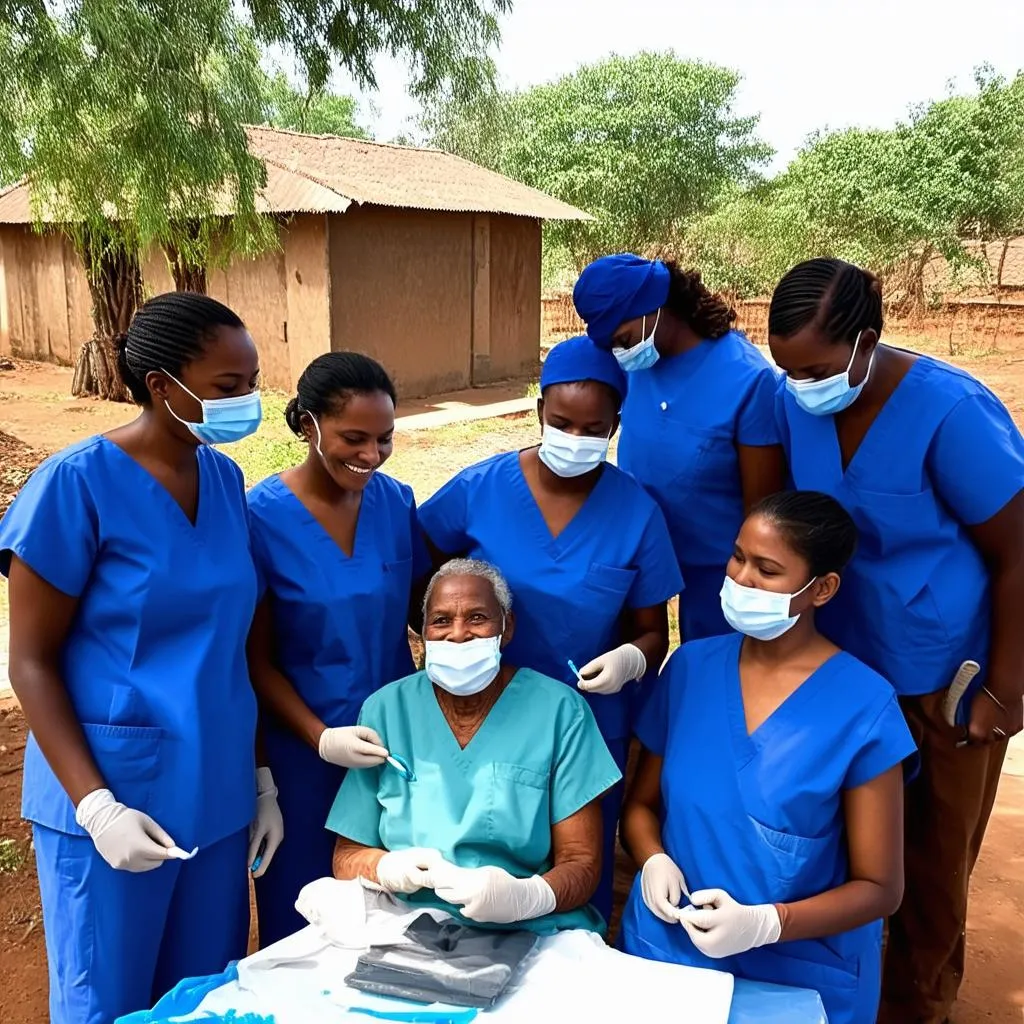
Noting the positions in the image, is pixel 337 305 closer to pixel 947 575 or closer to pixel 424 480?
pixel 424 480

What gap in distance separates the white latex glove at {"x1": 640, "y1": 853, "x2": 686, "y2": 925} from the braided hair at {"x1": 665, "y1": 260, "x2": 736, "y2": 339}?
136 centimetres

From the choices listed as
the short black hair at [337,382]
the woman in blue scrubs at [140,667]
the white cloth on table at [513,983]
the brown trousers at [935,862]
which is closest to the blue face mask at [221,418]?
the woman in blue scrubs at [140,667]

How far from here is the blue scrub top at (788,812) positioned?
174 cm

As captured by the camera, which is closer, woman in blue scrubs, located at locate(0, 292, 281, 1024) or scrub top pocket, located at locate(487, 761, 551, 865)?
woman in blue scrubs, located at locate(0, 292, 281, 1024)

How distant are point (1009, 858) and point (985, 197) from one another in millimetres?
18096

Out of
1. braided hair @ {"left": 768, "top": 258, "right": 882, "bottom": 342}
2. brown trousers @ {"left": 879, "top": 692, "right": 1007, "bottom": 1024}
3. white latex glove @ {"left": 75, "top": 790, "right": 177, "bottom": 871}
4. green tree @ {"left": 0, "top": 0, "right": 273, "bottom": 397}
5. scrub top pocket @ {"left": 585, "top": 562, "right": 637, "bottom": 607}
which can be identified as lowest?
brown trousers @ {"left": 879, "top": 692, "right": 1007, "bottom": 1024}

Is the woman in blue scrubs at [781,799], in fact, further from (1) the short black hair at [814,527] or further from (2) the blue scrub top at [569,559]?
(2) the blue scrub top at [569,559]

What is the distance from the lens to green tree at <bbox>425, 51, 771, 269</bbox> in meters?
23.4

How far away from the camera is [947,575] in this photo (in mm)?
2066

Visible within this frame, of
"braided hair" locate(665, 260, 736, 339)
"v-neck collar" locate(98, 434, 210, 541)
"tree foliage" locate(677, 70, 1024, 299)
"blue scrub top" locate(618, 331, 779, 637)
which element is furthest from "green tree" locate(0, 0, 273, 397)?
"tree foliage" locate(677, 70, 1024, 299)

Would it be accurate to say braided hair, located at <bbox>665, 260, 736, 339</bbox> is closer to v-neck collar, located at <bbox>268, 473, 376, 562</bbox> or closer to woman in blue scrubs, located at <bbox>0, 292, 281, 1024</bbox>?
v-neck collar, located at <bbox>268, 473, 376, 562</bbox>

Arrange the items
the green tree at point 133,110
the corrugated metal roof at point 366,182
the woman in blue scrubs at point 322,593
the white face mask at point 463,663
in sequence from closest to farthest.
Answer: the white face mask at point 463,663 < the woman in blue scrubs at point 322,593 < the green tree at point 133,110 < the corrugated metal roof at point 366,182

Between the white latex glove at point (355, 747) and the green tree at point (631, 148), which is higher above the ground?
the green tree at point (631, 148)

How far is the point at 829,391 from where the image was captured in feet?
6.60
